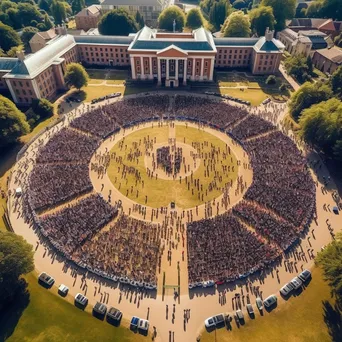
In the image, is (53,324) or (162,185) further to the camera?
(162,185)

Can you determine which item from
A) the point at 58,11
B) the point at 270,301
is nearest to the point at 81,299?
the point at 270,301

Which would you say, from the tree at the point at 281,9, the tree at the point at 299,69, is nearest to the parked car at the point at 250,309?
the tree at the point at 299,69

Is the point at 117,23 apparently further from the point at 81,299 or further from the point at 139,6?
the point at 81,299

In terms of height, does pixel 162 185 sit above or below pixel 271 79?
below

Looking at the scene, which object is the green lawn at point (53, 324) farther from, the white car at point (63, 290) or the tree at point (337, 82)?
the tree at point (337, 82)

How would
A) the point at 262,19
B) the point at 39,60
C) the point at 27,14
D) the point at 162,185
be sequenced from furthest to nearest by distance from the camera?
the point at 27,14 < the point at 262,19 < the point at 39,60 < the point at 162,185

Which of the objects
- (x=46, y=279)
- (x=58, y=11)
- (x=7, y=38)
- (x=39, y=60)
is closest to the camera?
(x=46, y=279)

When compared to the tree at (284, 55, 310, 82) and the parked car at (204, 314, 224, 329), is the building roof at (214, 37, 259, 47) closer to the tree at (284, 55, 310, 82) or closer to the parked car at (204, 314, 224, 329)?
the tree at (284, 55, 310, 82)

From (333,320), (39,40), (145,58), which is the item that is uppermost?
(145,58)
